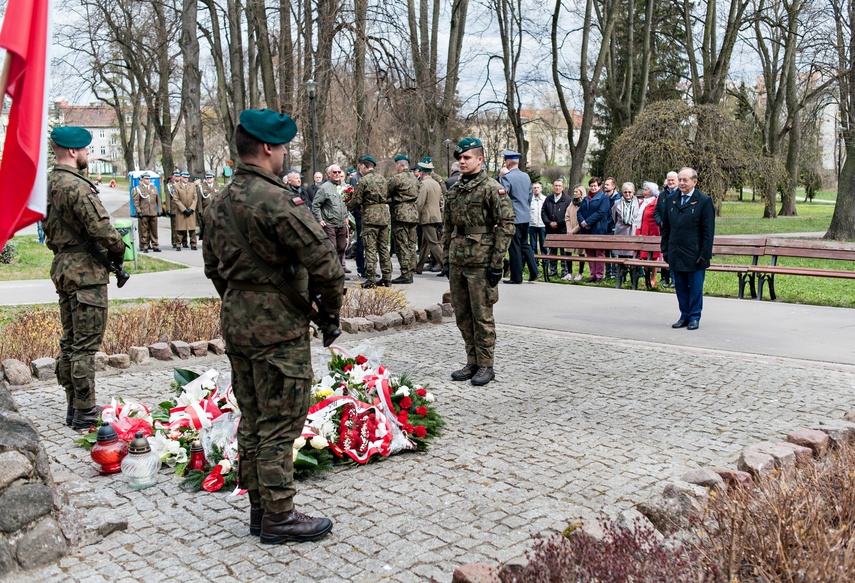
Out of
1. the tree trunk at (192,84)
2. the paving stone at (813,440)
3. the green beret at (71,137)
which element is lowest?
the paving stone at (813,440)

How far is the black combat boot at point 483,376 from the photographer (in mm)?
7586

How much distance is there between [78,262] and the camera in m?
6.25

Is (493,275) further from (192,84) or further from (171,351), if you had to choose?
(192,84)

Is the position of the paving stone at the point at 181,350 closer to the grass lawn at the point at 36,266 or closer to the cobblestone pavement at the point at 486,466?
the cobblestone pavement at the point at 486,466

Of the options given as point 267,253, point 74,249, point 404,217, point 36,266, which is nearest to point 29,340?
point 74,249

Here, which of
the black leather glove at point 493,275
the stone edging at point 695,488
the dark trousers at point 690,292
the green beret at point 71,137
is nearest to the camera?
→ the stone edging at point 695,488

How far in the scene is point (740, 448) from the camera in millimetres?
5727

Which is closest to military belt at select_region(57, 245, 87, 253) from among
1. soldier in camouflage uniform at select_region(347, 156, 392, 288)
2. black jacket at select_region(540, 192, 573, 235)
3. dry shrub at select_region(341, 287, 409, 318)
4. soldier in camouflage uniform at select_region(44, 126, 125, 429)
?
soldier in camouflage uniform at select_region(44, 126, 125, 429)

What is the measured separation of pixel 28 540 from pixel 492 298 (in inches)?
178

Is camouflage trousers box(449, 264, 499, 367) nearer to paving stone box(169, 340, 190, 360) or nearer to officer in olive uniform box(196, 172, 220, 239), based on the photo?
paving stone box(169, 340, 190, 360)

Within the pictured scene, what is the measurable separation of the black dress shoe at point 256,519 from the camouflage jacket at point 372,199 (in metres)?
10.3

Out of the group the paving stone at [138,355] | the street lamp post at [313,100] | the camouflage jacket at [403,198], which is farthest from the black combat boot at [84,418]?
the street lamp post at [313,100]

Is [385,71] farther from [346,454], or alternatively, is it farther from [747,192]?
[747,192]

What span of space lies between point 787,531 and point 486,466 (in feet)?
7.37
